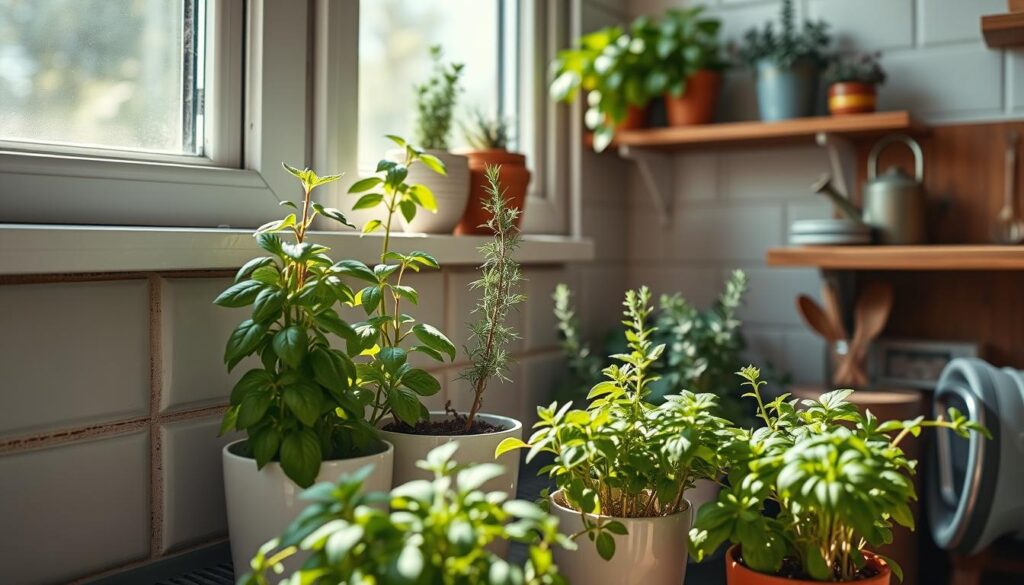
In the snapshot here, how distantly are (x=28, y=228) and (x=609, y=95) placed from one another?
1313 millimetres

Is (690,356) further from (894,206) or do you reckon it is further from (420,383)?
(420,383)

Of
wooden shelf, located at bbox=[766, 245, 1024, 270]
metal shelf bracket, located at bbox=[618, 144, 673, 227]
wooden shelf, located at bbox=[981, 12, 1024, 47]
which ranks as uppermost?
wooden shelf, located at bbox=[981, 12, 1024, 47]

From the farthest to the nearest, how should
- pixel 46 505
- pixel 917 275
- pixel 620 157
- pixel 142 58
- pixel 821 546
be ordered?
pixel 620 157 < pixel 917 275 < pixel 142 58 < pixel 46 505 < pixel 821 546

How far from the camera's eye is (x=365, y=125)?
1.47 metres

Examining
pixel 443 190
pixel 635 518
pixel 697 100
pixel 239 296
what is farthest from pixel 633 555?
pixel 697 100

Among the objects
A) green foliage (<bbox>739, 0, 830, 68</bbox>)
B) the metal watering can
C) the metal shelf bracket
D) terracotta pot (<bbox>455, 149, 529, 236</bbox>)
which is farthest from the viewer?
the metal shelf bracket

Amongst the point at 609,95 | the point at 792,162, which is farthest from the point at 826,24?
the point at 609,95

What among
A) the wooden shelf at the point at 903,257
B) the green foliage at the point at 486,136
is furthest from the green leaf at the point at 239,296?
the wooden shelf at the point at 903,257

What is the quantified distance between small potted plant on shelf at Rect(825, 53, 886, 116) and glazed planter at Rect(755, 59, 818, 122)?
0.04 m

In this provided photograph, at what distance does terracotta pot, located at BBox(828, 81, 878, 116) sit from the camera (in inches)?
70.3

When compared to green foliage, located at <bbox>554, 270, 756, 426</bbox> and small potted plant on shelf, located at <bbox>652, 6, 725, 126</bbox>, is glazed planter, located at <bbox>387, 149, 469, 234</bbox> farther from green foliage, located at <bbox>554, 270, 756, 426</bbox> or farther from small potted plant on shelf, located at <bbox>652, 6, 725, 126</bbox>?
small potted plant on shelf, located at <bbox>652, 6, 725, 126</bbox>

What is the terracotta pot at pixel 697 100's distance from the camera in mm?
1956

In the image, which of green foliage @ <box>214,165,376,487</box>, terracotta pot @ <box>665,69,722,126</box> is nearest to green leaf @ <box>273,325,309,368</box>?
green foliage @ <box>214,165,376,487</box>

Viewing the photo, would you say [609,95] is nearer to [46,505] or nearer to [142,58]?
[142,58]
